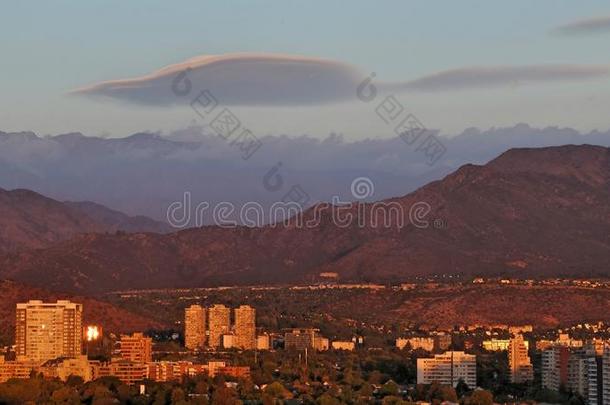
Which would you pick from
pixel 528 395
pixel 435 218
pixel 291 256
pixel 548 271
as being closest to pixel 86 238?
pixel 291 256

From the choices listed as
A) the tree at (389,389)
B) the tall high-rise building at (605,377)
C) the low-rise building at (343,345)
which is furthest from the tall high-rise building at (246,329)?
the tall high-rise building at (605,377)

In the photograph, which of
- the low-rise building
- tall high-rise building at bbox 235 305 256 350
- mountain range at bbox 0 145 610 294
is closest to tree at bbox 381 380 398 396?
the low-rise building

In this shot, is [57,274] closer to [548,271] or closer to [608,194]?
[548,271]

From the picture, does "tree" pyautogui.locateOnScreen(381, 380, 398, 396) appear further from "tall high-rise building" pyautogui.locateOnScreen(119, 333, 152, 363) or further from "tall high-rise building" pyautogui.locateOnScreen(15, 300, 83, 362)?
"tall high-rise building" pyautogui.locateOnScreen(15, 300, 83, 362)

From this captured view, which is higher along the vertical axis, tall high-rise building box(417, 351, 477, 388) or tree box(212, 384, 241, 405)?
tall high-rise building box(417, 351, 477, 388)

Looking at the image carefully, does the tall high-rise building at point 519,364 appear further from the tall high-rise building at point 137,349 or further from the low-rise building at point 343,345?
the low-rise building at point 343,345
